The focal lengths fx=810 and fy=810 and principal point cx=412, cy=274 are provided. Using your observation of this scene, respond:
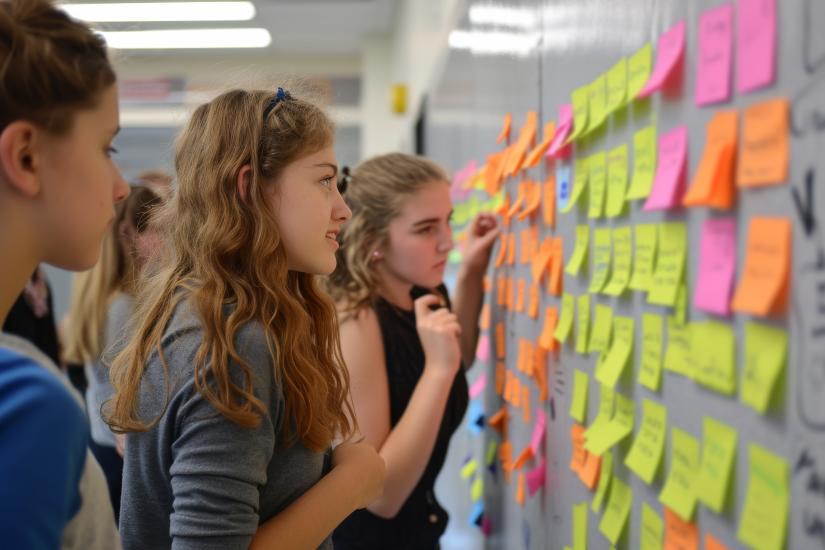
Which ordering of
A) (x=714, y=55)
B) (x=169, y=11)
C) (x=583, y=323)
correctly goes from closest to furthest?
(x=714, y=55) → (x=583, y=323) → (x=169, y=11)

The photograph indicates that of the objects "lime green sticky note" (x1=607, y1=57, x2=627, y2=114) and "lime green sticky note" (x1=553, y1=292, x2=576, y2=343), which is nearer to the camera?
"lime green sticky note" (x1=607, y1=57, x2=627, y2=114)

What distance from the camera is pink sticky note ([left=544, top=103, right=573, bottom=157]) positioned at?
113 cm

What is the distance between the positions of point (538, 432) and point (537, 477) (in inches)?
3.1

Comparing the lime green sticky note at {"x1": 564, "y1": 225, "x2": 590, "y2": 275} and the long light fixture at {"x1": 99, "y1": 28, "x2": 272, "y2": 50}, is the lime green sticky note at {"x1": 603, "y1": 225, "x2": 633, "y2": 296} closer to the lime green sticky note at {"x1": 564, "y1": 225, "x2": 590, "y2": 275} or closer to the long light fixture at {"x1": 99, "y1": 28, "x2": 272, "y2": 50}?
the lime green sticky note at {"x1": 564, "y1": 225, "x2": 590, "y2": 275}

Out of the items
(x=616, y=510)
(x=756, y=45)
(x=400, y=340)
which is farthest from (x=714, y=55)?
(x=400, y=340)

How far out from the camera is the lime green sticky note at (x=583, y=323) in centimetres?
106

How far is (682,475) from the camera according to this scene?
742 millimetres

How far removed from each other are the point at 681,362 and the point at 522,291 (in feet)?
2.57

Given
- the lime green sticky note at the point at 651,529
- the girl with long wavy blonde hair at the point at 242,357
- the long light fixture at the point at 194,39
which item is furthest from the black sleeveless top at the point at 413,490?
the long light fixture at the point at 194,39

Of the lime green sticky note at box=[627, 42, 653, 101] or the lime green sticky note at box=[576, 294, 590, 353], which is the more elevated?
the lime green sticky note at box=[627, 42, 653, 101]

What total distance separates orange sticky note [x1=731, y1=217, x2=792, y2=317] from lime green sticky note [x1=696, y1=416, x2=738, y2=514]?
0.11 meters

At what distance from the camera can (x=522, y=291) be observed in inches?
59.7

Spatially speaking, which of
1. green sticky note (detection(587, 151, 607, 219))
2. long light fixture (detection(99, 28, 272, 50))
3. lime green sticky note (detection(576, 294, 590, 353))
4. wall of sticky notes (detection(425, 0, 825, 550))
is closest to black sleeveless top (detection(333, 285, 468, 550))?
wall of sticky notes (detection(425, 0, 825, 550))

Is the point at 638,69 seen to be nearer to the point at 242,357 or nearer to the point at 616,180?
the point at 616,180
